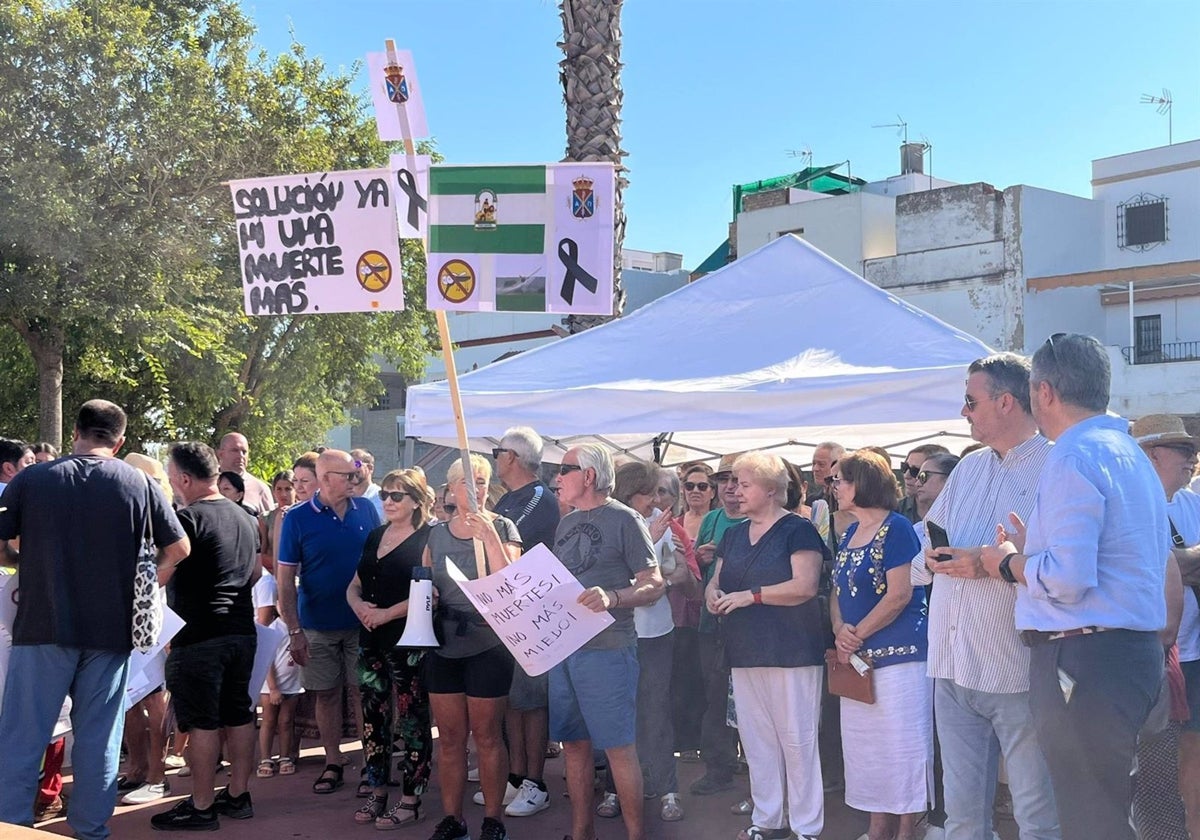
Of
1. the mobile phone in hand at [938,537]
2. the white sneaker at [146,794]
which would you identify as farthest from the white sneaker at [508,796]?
the mobile phone in hand at [938,537]

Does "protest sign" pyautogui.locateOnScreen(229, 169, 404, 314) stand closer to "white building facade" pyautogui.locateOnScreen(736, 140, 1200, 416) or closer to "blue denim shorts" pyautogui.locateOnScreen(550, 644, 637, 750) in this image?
"blue denim shorts" pyautogui.locateOnScreen(550, 644, 637, 750)

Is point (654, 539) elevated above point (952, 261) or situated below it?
below

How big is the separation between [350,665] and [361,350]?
2151cm

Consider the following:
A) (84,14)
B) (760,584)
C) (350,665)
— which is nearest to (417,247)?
(84,14)

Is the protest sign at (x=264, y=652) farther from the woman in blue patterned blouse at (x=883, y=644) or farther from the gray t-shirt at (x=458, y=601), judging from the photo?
the woman in blue patterned blouse at (x=883, y=644)

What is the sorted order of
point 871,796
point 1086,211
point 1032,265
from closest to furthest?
point 871,796, point 1032,265, point 1086,211

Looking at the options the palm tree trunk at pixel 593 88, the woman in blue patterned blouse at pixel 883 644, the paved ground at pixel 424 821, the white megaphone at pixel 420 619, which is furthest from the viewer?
the palm tree trunk at pixel 593 88

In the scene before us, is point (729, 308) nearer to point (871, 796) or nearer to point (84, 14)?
point (871, 796)

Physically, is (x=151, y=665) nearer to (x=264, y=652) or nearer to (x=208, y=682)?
(x=264, y=652)

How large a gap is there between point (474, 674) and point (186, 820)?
5.93 ft

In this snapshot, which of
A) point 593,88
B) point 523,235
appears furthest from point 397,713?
point 593,88

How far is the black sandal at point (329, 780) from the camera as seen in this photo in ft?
23.1

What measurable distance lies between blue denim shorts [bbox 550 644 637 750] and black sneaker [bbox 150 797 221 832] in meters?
1.96

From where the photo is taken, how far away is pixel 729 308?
8578 mm
